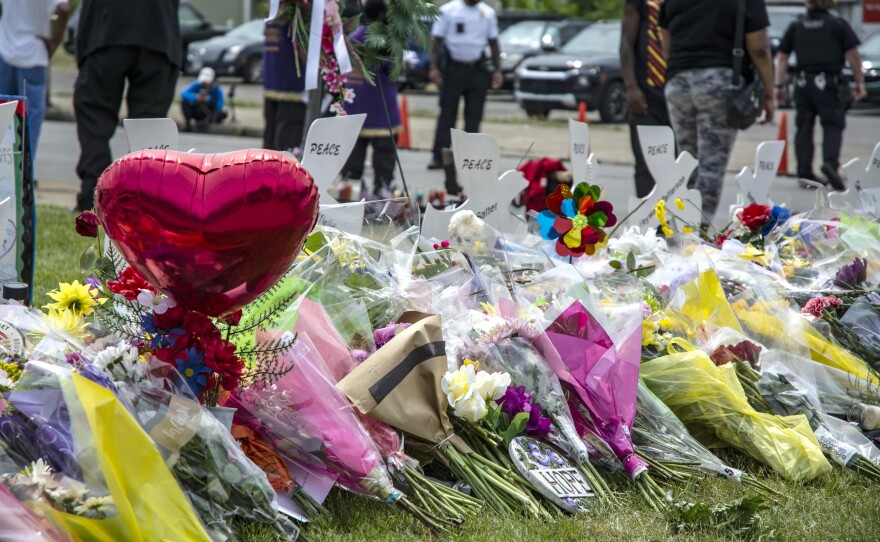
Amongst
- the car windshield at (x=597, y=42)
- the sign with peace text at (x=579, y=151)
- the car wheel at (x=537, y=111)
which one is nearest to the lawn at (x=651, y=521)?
the sign with peace text at (x=579, y=151)

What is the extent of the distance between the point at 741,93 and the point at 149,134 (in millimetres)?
3719

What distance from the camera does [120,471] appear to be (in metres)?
2.17

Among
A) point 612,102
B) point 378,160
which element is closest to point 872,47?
point 612,102

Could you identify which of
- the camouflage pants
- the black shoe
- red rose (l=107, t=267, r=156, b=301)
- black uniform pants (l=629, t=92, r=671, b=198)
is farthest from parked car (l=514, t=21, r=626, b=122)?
red rose (l=107, t=267, r=156, b=301)

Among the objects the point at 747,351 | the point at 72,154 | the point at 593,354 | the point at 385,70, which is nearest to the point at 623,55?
the point at 385,70

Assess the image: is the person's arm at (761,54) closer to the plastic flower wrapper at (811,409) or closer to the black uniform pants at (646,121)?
the black uniform pants at (646,121)

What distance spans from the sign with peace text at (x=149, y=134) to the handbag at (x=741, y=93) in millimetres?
3611

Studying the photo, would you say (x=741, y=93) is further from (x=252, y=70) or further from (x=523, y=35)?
(x=252, y=70)

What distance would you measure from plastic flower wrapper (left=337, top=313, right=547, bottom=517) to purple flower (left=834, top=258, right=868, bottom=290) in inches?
73.5

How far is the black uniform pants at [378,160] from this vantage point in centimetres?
754

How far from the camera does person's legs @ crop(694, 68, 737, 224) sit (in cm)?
614

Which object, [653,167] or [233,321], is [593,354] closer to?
[233,321]

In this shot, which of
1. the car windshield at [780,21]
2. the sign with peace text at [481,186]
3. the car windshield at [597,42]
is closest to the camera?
the sign with peace text at [481,186]

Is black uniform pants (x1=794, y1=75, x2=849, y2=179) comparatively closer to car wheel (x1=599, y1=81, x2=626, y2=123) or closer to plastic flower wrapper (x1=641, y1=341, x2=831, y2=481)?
plastic flower wrapper (x1=641, y1=341, x2=831, y2=481)
